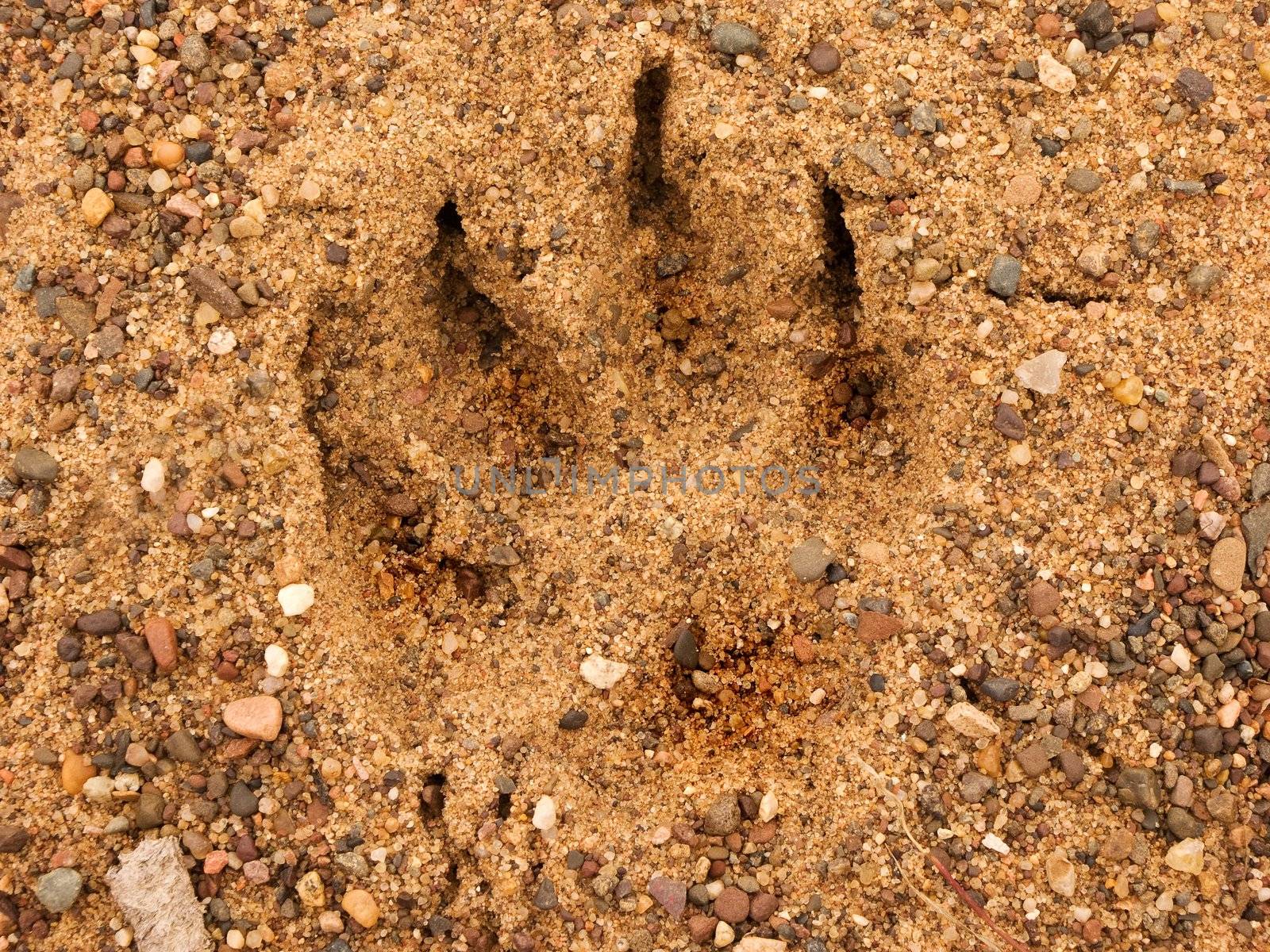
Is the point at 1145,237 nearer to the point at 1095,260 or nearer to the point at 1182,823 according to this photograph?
→ the point at 1095,260

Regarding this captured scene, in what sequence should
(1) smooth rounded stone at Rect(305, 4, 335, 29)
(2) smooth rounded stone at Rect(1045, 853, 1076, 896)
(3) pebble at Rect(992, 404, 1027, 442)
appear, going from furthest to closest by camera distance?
1. (1) smooth rounded stone at Rect(305, 4, 335, 29)
2. (3) pebble at Rect(992, 404, 1027, 442)
3. (2) smooth rounded stone at Rect(1045, 853, 1076, 896)

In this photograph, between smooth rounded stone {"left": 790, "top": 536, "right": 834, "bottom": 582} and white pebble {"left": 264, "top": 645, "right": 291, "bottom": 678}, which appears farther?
smooth rounded stone {"left": 790, "top": 536, "right": 834, "bottom": 582}

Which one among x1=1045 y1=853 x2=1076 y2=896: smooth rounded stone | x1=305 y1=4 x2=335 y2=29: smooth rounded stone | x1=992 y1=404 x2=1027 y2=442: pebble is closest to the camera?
x1=1045 y1=853 x2=1076 y2=896: smooth rounded stone

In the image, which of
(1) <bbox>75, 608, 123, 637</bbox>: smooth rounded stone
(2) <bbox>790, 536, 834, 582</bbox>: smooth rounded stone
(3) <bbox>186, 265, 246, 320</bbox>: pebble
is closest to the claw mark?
(2) <bbox>790, 536, 834, 582</bbox>: smooth rounded stone

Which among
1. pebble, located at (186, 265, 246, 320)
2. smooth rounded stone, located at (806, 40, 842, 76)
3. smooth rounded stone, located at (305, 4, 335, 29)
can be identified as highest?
smooth rounded stone, located at (806, 40, 842, 76)

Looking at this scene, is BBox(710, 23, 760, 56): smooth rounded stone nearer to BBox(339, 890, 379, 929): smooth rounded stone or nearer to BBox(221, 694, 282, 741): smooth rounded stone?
BBox(221, 694, 282, 741): smooth rounded stone

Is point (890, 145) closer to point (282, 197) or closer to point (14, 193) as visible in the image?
point (282, 197)

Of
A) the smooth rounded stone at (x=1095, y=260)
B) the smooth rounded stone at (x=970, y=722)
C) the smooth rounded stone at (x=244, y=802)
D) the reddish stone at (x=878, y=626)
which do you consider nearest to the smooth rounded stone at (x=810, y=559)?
the reddish stone at (x=878, y=626)

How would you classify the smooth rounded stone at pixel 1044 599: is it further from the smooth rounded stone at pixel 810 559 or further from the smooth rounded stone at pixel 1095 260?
the smooth rounded stone at pixel 1095 260
